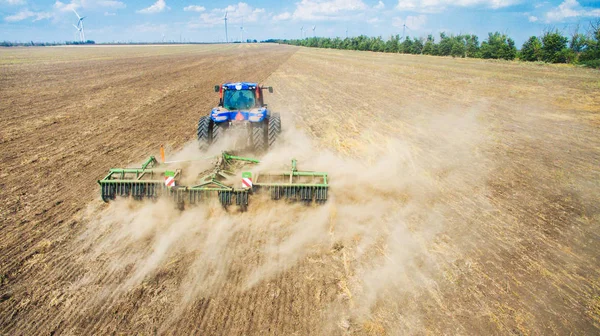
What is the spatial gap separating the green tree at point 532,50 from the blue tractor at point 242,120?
128 ft

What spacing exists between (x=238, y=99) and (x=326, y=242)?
472 cm

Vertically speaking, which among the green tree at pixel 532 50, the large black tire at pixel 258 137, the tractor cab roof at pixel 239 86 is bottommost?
the large black tire at pixel 258 137

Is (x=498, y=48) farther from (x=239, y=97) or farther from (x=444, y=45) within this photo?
(x=239, y=97)

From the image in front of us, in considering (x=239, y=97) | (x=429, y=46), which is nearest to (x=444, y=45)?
(x=429, y=46)

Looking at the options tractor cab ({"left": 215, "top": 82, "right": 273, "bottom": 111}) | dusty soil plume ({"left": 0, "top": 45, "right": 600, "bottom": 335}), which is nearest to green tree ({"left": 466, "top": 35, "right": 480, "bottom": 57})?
dusty soil plume ({"left": 0, "top": 45, "right": 600, "bottom": 335})

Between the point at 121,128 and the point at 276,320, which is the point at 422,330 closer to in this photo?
the point at 276,320

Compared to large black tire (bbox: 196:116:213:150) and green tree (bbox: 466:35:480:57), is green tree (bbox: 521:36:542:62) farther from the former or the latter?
large black tire (bbox: 196:116:213:150)

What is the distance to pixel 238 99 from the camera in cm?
836

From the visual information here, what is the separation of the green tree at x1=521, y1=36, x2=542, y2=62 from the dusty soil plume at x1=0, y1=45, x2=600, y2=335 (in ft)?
101

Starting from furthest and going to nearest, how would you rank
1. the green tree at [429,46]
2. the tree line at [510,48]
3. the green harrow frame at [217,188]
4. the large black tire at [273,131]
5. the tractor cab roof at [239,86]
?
the green tree at [429,46] → the tree line at [510,48] → the tractor cab roof at [239,86] → the large black tire at [273,131] → the green harrow frame at [217,188]

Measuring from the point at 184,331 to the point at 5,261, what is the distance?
3.05 metres

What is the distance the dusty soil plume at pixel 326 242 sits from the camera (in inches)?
151

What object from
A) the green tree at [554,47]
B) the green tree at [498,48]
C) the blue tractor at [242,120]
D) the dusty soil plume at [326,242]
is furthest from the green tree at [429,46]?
the blue tractor at [242,120]

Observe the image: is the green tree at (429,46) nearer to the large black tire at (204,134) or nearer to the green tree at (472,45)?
the green tree at (472,45)
